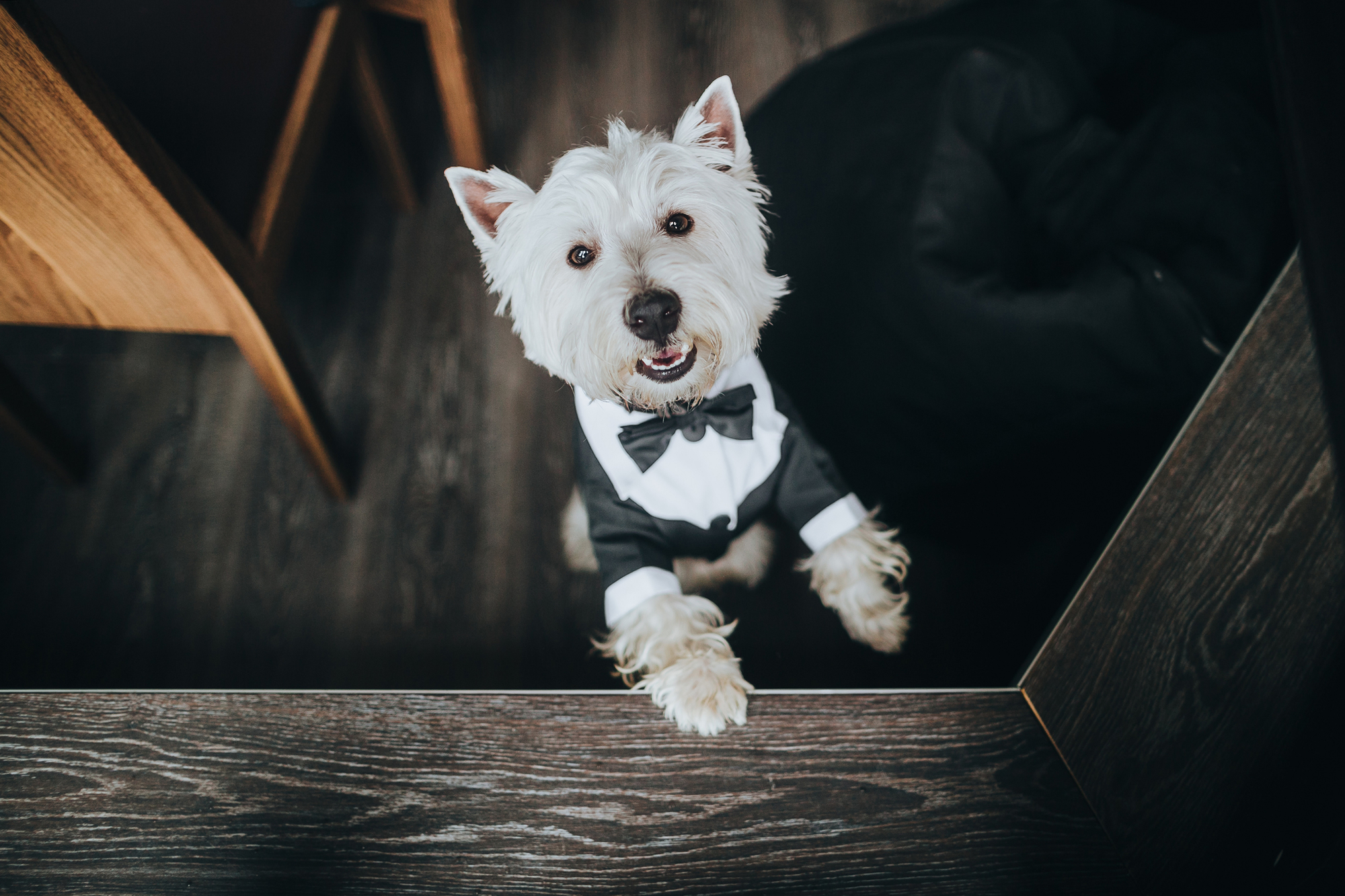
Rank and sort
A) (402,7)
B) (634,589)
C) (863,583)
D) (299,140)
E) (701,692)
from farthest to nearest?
1. (402,7)
2. (299,140)
3. (863,583)
4. (634,589)
5. (701,692)

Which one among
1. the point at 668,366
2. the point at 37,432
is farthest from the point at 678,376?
the point at 37,432

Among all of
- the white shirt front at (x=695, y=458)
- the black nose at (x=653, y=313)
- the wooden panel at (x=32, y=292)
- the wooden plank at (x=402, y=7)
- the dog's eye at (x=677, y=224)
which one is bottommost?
the white shirt front at (x=695, y=458)

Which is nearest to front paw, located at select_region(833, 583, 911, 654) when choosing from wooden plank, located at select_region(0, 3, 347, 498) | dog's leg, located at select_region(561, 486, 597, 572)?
dog's leg, located at select_region(561, 486, 597, 572)

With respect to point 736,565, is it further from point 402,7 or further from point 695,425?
point 402,7

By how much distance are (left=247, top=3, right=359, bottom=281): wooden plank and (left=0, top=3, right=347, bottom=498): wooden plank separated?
72 millimetres

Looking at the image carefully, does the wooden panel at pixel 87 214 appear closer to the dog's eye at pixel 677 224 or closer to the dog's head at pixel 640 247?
the dog's head at pixel 640 247

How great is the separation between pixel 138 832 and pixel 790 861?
2.42 feet

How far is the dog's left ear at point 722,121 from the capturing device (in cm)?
69

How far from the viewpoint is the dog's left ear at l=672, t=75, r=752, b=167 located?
693 millimetres

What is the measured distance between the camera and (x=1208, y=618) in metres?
0.76

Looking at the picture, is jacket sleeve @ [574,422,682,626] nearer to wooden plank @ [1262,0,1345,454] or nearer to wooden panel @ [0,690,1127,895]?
wooden panel @ [0,690,1127,895]

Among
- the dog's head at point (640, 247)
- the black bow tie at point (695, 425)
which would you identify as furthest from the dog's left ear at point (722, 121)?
the black bow tie at point (695, 425)

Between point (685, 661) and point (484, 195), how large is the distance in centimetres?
64

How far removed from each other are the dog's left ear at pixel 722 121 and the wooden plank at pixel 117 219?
2.42 ft
